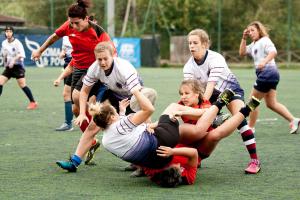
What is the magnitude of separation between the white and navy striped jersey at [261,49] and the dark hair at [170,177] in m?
4.34

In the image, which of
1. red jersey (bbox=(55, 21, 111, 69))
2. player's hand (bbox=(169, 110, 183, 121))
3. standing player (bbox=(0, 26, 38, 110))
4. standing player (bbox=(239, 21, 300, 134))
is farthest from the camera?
standing player (bbox=(0, 26, 38, 110))

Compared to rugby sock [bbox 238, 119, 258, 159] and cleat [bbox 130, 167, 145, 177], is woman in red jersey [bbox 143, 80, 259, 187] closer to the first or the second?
cleat [bbox 130, 167, 145, 177]

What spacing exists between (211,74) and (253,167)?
1110 millimetres

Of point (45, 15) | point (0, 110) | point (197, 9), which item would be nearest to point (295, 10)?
point (197, 9)

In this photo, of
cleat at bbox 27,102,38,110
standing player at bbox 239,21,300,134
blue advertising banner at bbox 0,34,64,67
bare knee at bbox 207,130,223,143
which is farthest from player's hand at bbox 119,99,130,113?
blue advertising banner at bbox 0,34,64,67

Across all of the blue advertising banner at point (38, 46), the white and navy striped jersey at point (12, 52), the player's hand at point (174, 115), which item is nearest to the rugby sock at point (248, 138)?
the player's hand at point (174, 115)

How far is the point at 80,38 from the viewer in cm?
864

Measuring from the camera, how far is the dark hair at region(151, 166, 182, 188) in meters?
6.66

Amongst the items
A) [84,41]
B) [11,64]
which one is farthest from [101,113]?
[11,64]

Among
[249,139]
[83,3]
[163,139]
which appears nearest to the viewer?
[163,139]

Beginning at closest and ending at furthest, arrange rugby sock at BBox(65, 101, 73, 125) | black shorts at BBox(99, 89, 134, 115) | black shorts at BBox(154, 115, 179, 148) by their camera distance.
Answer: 1. black shorts at BBox(154, 115, 179, 148)
2. black shorts at BBox(99, 89, 134, 115)
3. rugby sock at BBox(65, 101, 73, 125)

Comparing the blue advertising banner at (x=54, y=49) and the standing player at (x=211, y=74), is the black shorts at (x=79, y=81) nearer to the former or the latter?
the standing player at (x=211, y=74)

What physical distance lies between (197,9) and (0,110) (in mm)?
35377

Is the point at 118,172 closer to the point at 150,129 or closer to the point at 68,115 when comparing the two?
the point at 150,129
